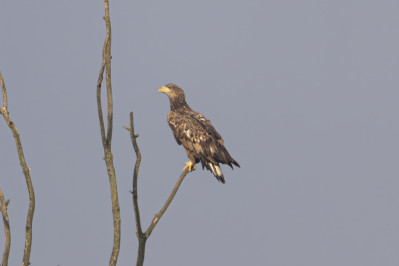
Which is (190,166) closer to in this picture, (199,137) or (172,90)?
(199,137)

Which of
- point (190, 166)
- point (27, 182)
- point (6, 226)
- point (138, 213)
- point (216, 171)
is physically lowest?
point (6, 226)

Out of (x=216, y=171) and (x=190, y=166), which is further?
(x=190, y=166)

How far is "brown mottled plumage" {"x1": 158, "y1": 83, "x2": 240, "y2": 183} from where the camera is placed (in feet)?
43.5

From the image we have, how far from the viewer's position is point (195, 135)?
13.9 metres

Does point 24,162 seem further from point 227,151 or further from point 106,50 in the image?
point 227,151

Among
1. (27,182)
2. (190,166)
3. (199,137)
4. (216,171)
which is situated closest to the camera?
(27,182)

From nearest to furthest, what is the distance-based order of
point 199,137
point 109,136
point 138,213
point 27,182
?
point 27,182
point 109,136
point 138,213
point 199,137

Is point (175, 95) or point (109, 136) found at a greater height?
point (175, 95)

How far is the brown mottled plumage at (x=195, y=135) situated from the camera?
523 inches

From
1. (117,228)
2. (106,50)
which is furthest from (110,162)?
(106,50)

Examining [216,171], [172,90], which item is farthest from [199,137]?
[172,90]

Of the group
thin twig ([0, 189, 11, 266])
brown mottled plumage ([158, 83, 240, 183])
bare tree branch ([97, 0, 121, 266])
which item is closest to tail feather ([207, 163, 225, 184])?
brown mottled plumage ([158, 83, 240, 183])

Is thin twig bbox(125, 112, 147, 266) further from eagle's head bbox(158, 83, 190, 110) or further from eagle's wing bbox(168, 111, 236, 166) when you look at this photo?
eagle's head bbox(158, 83, 190, 110)

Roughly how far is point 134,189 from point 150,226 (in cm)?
81
